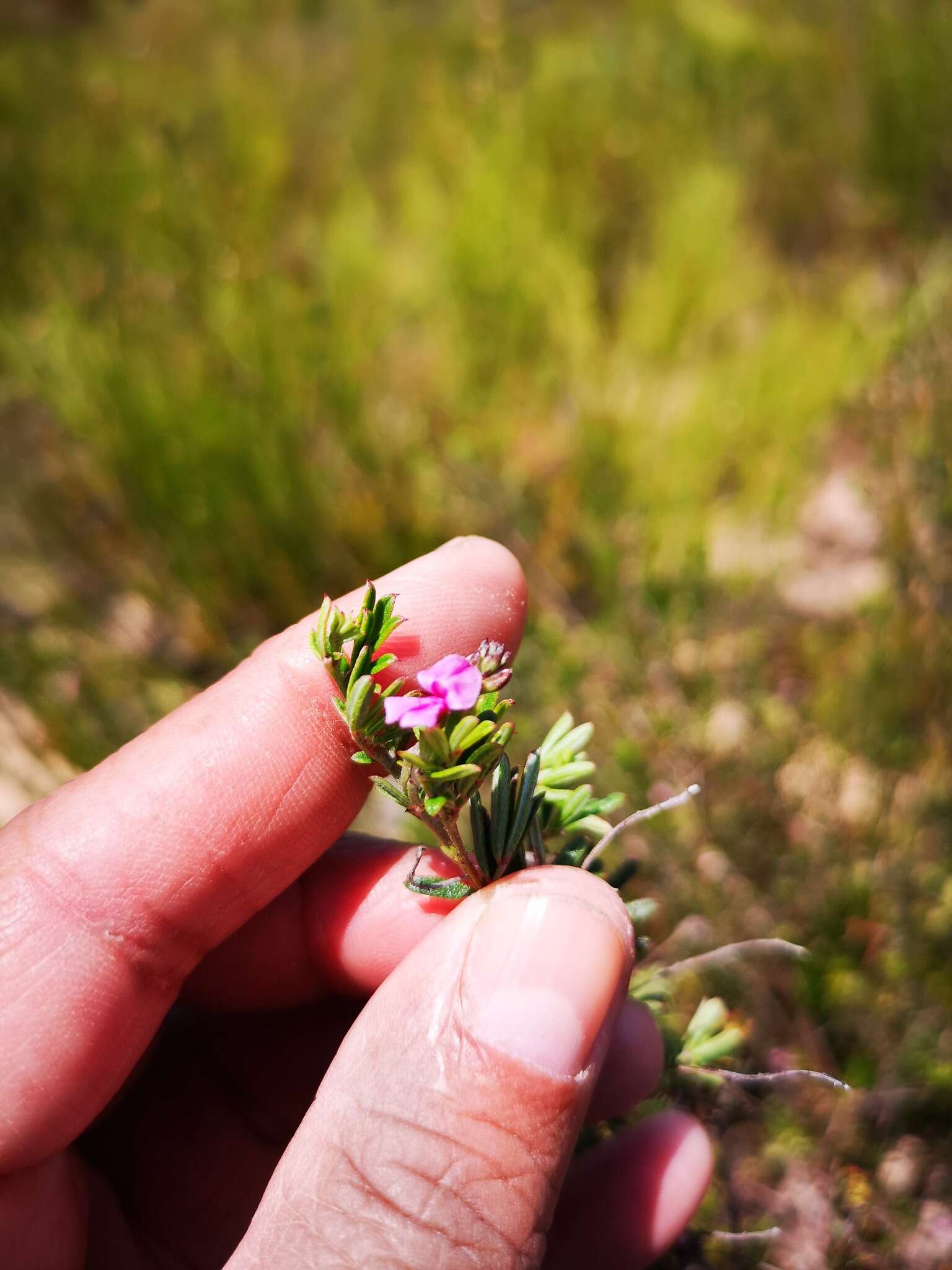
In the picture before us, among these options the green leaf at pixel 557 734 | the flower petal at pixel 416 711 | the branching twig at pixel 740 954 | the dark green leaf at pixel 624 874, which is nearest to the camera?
the flower petal at pixel 416 711

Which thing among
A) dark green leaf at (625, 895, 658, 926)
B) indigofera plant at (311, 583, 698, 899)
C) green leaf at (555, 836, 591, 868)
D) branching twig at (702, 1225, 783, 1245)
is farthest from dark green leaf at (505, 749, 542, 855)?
branching twig at (702, 1225, 783, 1245)

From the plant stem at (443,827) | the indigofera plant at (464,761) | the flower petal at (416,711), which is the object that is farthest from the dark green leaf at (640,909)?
the flower petal at (416,711)

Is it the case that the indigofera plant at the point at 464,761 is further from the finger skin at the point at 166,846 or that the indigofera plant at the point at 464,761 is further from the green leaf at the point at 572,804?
the finger skin at the point at 166,846

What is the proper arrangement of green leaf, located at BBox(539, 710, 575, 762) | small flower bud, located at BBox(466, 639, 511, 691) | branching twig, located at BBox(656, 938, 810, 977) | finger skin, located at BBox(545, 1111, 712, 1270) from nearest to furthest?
small flower bud, located at BBox(466, 639, 511, 691), green leaf, located at BBox(539, 710, 575, 762), finger skin, located at BBox(545, 1111, 712, 1270), branching twig, located at BBox(656, 938, 810, 977)

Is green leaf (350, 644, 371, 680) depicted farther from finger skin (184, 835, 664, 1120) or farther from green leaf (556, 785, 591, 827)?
finger skin (184, 835, 664, 1120)

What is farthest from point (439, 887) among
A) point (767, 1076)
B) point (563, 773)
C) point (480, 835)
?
point (767, 1076)

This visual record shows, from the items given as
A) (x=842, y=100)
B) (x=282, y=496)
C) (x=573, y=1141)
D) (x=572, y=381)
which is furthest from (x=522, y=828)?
(x=842, y=100)
